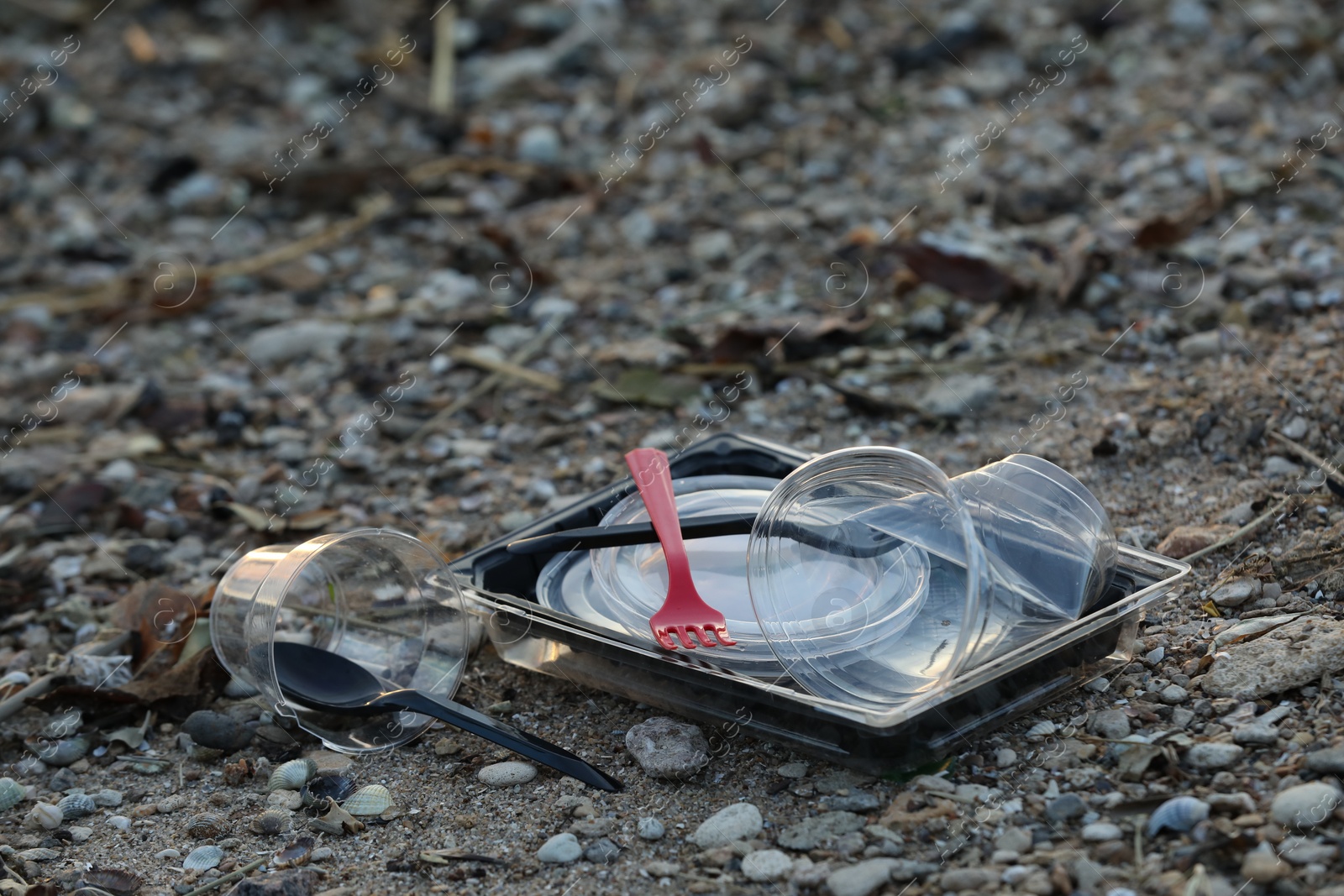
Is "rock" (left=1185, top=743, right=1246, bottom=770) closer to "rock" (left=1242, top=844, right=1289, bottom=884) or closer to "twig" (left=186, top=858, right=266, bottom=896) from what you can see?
"rock" (left=1242, top=844, right=1289, bottom=884)

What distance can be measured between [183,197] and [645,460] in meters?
3.76

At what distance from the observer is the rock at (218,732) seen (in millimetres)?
2277

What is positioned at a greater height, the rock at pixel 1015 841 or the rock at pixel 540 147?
the rock at pixel 540 147

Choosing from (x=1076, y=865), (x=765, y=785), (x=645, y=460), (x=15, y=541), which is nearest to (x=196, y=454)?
(x=15, y=541)

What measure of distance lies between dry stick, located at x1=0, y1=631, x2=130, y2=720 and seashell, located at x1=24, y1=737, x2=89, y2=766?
0.10 metres

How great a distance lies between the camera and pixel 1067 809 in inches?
68.6

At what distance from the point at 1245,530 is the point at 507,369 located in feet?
7.07

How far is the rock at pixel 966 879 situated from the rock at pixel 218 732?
130 cm

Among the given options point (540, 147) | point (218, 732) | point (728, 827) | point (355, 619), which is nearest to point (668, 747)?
point (728, 827)

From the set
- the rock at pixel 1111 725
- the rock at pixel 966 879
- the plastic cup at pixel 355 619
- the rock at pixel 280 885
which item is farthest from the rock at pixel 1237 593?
the rock at pixel 280 885

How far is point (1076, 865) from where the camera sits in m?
1.62

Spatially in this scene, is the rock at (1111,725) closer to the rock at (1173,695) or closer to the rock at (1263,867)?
the rock at (1173,695)

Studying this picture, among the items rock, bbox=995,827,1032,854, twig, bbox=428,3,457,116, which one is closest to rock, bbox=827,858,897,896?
rock, bbox=995,827,1032,854

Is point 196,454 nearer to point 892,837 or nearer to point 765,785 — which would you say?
point 765,785
